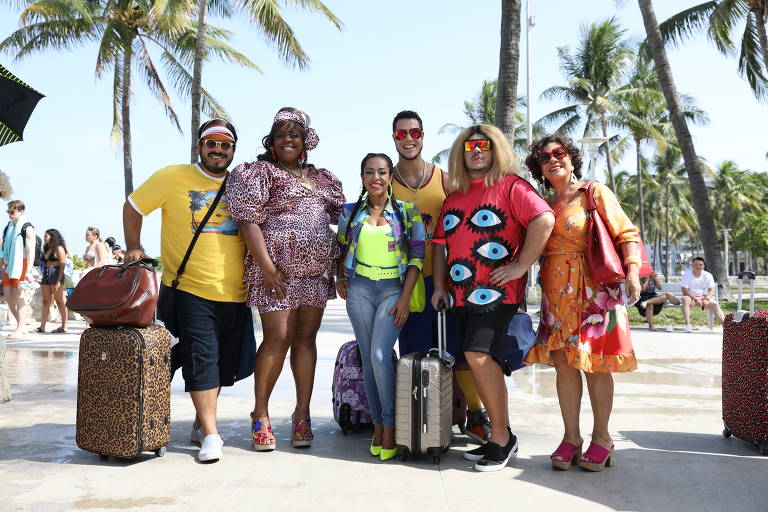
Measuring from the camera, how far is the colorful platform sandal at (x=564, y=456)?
146 inches

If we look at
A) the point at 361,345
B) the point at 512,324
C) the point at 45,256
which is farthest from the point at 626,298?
the point at 45,256

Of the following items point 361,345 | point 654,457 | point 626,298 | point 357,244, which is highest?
point 357,244

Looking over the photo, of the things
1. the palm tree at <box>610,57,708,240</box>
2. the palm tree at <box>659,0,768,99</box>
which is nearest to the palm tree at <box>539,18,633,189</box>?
the palm tree at <box>610,57,708,240</box>

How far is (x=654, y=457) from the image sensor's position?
3975 mm

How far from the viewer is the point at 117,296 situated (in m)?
3.74

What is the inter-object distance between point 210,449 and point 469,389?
1.76 meters

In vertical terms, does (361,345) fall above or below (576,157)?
below

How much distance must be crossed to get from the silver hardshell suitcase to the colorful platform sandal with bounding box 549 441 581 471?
2.05ft

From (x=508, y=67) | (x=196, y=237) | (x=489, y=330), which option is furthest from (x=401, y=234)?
(x=508, y=67)

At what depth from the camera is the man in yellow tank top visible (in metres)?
4.29

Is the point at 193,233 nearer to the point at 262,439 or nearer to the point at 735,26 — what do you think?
the point at 262,439

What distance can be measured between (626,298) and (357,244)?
1.57m

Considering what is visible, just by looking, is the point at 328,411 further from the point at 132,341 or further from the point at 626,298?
the point at 626,298

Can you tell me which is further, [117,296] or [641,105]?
[641,105]
